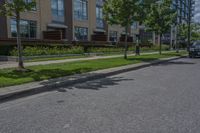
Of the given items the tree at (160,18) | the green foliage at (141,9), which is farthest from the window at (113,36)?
the green foliage at (141,9)

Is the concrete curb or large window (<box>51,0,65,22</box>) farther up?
large window (<box>51,0,65,22</box>)

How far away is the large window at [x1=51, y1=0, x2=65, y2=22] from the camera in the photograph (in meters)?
33.5

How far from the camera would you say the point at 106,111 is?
6367 millimetres

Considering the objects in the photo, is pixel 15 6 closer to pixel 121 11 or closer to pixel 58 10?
pixel 121 11

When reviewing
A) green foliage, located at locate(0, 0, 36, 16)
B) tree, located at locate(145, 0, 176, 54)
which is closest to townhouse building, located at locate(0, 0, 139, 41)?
tree, located at locate(145, 0, 176, 54)

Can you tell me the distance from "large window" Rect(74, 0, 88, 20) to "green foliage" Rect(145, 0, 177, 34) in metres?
11.3

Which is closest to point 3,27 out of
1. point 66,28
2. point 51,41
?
point 51,41

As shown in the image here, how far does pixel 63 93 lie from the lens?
8.60m

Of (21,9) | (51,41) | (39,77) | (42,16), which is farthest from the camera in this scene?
(42,16)

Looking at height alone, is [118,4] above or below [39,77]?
above

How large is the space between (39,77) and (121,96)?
12.8ft

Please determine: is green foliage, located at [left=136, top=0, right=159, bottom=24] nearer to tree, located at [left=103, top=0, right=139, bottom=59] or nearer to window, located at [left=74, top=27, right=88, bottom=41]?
tree, located at [left=103, top=0, right=139, bottom=59]

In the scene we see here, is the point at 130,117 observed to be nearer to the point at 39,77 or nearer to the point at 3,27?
the point at 39,77

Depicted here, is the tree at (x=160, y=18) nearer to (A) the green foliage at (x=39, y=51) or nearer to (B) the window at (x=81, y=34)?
(A) the green foliage at (x=39, y=51)
